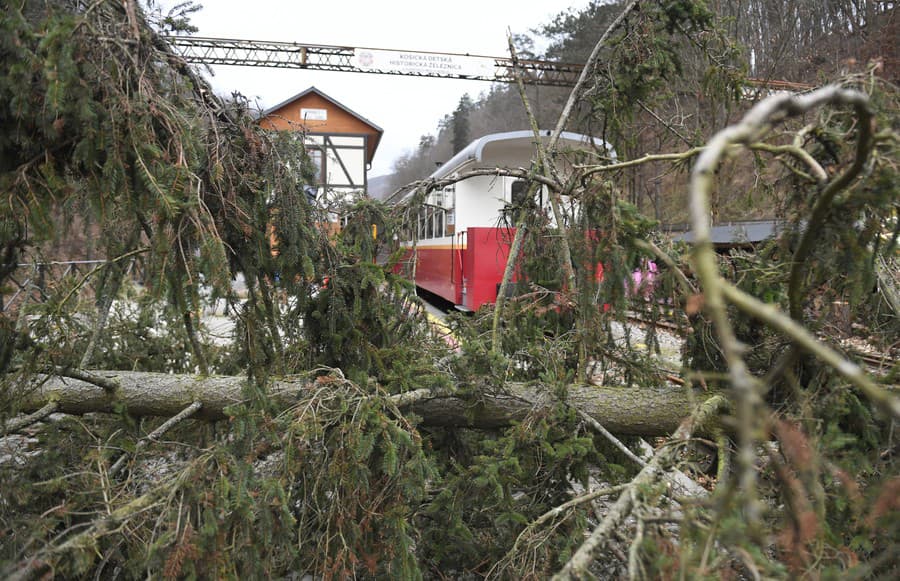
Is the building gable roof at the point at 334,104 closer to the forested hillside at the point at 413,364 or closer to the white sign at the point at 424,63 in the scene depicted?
the white sign at the point at 424,63

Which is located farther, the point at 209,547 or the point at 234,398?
the point at 234,398

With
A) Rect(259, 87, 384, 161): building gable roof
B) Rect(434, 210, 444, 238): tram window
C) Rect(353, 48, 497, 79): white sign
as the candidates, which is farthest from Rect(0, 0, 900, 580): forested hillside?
Rect(259, 87, 384, 161): building gable roof

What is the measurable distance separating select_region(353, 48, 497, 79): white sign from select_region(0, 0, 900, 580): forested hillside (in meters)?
12.8

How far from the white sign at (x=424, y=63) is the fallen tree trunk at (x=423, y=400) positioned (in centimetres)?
1467

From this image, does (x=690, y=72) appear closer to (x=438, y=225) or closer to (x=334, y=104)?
(x=438, y=225)

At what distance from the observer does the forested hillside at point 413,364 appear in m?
1.68

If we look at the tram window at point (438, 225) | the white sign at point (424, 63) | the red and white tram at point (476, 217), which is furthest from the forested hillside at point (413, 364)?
the white sign at point (424, 63)

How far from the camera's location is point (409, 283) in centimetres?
335

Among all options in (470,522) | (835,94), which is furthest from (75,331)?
(835,94)

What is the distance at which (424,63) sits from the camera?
Answer: 653 inches

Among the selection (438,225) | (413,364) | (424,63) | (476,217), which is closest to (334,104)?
(424,63)

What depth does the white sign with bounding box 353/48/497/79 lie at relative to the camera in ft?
53.8

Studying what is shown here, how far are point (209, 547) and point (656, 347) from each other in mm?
2617

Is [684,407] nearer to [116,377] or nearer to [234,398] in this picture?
[234,398]
